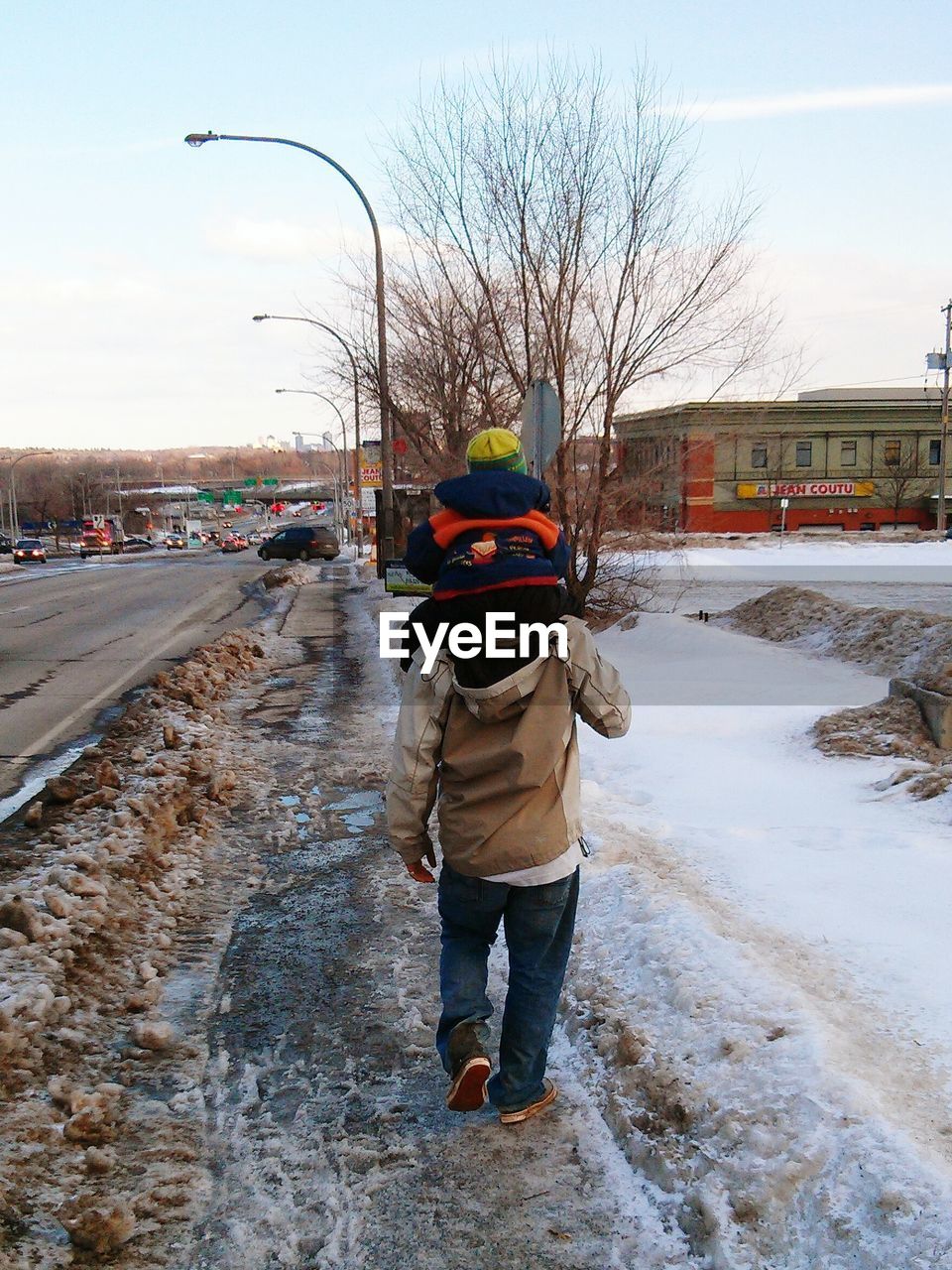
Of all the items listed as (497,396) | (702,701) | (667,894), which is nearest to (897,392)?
(497,396)

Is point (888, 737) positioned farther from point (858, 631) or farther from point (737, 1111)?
point (858, 631)

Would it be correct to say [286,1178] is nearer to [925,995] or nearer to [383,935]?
[383,935]

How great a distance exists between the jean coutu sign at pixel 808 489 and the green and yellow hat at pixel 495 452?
203 ft

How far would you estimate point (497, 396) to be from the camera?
62.8ft

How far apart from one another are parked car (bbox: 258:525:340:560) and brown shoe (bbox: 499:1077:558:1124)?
157ft

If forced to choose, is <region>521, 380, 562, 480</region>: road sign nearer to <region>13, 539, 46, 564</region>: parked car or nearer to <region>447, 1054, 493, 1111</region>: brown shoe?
<region>447, 1054, 493, 1111</region>: brown shoe

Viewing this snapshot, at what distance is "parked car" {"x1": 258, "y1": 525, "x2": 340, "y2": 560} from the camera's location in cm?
5078

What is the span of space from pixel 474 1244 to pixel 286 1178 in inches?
24.6

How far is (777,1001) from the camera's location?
369cm

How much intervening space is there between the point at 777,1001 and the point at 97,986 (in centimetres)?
267

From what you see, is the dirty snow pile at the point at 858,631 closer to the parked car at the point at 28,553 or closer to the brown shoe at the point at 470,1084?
the brown shoe at the point at 470,1084

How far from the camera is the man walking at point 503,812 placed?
3.18 m

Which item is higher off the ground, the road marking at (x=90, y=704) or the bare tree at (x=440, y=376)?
the bare tree at (x=440, y=376)

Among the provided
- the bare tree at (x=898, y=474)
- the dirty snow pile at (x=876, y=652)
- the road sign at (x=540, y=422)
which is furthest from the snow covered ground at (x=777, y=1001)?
the bare tree at (x=898, y=474)
